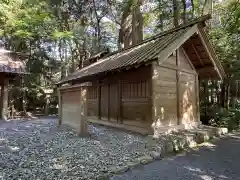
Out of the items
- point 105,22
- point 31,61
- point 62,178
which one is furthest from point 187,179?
point 105,22

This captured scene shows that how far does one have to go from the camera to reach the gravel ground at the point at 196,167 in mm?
4580

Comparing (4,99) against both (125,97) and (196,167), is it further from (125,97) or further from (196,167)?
(196,167)

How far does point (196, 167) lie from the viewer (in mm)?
5230

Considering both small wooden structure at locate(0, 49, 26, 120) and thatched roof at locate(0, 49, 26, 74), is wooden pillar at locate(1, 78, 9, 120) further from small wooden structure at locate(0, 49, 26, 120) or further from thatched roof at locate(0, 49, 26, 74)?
thatched roof at locate(0, 49, 26, 74)

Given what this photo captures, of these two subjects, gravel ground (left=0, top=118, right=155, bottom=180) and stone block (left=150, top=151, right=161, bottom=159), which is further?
stone block (left=150, top=151, right=161, bottom=159)

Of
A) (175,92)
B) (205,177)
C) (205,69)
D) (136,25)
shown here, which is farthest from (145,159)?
(136,25)

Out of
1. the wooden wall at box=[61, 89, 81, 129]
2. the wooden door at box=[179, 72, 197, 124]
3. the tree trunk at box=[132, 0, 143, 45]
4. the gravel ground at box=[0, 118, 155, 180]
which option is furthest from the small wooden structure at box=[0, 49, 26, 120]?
the wooden door at box=[179, 72, 197, 124]

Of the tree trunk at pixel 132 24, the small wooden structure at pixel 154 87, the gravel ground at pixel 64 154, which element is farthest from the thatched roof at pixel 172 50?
the tree trunk at pixel 132 24

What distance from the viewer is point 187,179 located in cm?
443

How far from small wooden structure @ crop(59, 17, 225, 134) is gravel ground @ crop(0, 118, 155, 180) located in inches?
39.0

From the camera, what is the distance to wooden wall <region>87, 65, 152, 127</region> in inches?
320

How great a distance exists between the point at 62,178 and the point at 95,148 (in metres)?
2.02

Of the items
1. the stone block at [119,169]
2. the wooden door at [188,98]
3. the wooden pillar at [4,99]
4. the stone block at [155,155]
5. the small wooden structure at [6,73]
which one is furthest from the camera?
the wooden pillar at [4,99]

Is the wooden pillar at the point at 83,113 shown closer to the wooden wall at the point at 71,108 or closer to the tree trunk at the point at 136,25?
the wooden wall at the point at 71,108
